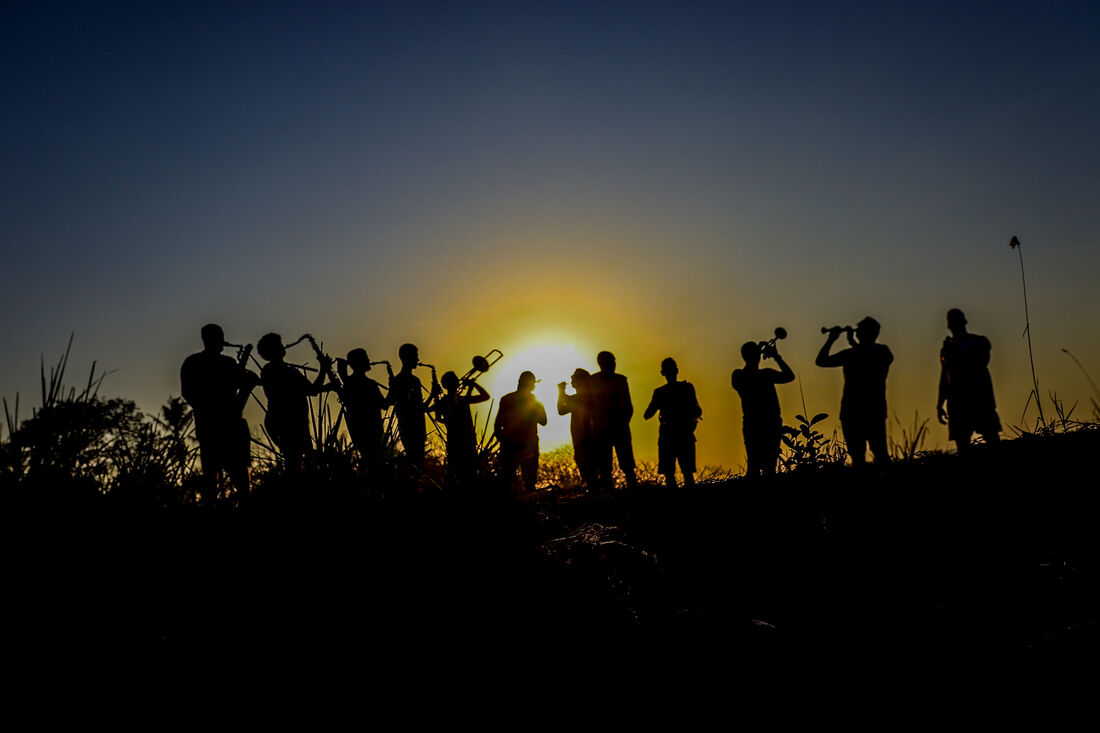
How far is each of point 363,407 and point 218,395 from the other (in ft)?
3.55

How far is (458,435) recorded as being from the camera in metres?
4.88

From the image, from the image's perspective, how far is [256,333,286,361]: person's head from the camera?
249 inches

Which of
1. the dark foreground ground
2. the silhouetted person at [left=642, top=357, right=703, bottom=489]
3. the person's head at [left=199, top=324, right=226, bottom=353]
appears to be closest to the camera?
the dark foreground ground

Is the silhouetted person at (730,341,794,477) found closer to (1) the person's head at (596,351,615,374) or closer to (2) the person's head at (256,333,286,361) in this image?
(1) the person's head at (596,351,615,374)

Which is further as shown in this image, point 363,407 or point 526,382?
point 526,382

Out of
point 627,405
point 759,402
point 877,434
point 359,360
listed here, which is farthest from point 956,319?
point 359,360

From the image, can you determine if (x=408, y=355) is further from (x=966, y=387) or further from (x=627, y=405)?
(x=966, y=387)

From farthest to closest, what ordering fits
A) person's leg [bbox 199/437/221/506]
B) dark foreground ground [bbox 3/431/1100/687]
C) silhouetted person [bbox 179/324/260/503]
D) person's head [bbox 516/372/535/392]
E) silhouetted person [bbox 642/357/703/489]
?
person's head [bbox 516/372/535/392]
silhouetted person [bbox 642/357/703/489]
silhouetted person [bbox 179/324/260/503]
person's leg [bbox 199/437/221/506]
dark foreground ground [bbox 3/431/1100/687]

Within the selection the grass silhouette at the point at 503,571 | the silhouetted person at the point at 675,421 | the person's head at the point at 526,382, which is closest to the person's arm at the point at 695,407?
the silhouetted person at the point at 675,421

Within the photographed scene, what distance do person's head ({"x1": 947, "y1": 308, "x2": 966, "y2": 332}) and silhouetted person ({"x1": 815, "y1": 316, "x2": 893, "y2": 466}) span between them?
53cm

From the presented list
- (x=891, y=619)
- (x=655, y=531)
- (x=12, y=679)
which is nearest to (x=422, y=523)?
(x=655, y=531)

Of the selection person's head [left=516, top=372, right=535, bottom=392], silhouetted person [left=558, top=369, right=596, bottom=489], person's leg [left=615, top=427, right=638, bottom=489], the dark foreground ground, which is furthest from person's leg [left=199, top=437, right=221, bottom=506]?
person's leg [left=615, top=427, right=638, bottom=489]

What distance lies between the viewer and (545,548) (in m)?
3.68

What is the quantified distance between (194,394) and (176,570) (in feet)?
9.16
